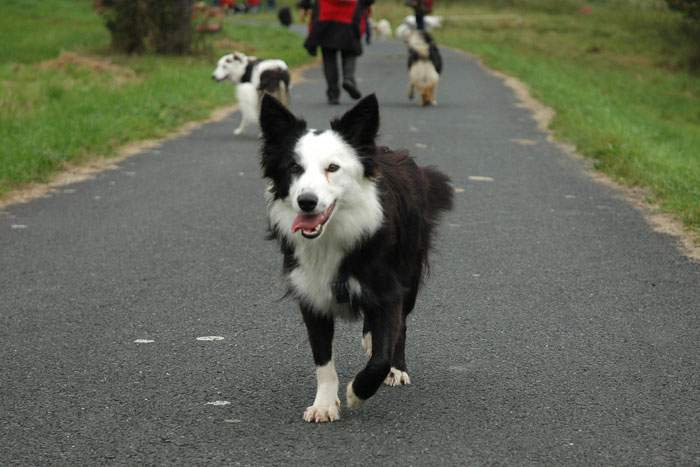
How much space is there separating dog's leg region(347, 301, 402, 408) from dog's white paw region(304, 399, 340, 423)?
3.7 inches

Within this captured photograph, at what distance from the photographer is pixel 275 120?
4.77 metres

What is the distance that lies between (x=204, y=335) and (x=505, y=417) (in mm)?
1914

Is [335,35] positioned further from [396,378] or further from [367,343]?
[396,378]

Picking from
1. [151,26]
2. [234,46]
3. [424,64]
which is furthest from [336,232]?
[234,46]

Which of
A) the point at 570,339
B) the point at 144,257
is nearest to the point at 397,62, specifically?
the point at 144,257

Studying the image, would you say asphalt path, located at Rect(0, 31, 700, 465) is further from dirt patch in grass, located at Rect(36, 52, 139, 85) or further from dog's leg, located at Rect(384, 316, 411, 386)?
dirt patch in grass, located at Rect(36, 52, 139, 85)

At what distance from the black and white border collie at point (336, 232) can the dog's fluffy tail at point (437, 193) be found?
26.3 inches

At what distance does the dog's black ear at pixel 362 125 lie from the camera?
4746mm

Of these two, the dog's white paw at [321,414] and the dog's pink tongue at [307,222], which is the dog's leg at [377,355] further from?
the dog's pink tongue at [307,222]

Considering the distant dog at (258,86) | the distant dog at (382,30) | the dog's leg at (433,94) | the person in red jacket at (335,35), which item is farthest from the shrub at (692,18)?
the distant dog at (258,86)

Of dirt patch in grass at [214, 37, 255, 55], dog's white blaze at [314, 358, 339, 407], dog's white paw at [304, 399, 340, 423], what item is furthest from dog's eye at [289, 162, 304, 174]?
dirt patch in grass at [214, 37, 255, 55]

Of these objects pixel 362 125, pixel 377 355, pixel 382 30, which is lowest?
pixel 382 30

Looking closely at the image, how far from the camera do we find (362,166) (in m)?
4.72

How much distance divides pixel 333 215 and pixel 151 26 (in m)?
21.6
